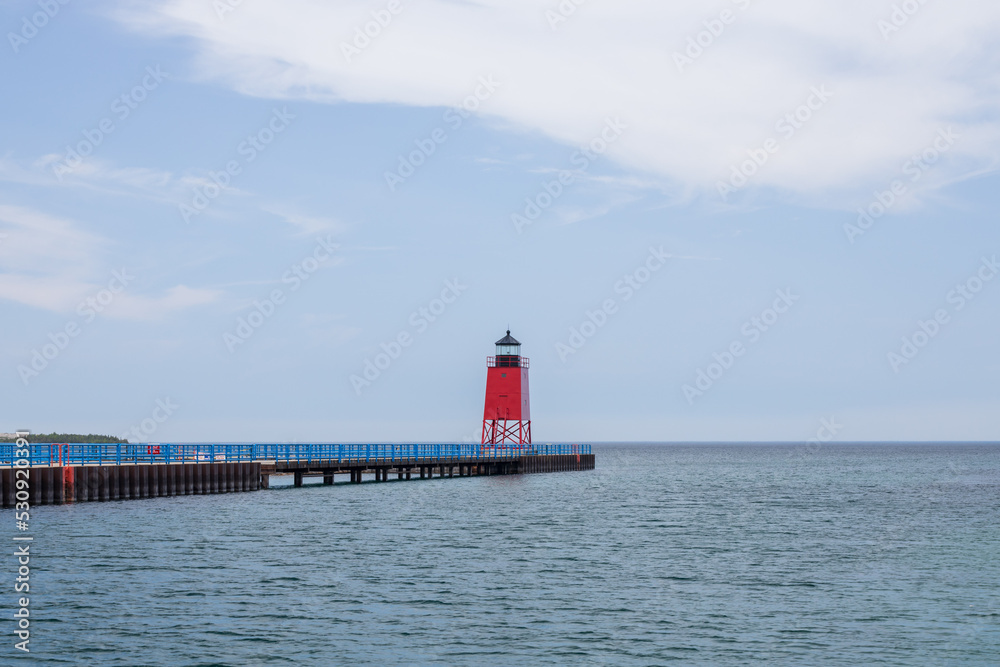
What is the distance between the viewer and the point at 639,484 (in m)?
82.6

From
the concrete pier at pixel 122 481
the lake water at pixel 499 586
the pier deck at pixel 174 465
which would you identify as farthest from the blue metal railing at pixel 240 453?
the lake water at pixel 499 586

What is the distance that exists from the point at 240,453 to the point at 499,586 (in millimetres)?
34565

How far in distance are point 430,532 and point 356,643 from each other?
19094 millimetres

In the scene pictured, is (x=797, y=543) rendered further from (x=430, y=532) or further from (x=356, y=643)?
(x=356, y=643)

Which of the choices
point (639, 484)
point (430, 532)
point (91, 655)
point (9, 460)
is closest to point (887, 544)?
point (430, 532)

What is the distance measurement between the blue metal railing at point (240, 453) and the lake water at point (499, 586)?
9.14ft

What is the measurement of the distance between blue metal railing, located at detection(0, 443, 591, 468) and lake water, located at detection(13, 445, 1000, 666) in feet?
9.14

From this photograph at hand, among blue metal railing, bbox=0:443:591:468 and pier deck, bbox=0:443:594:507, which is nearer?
pier deck, bbox=0:443:594:507

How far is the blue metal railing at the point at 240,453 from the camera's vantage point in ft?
148

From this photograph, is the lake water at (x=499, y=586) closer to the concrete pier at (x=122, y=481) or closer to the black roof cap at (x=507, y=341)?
the concrete pier at (x=122, y=481)

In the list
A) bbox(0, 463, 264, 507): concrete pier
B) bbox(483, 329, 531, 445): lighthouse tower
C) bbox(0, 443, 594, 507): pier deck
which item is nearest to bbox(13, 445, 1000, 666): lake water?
bbox(0, 463, 264, 507): concrete pier

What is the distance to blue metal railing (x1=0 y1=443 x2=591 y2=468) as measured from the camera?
4519 cm

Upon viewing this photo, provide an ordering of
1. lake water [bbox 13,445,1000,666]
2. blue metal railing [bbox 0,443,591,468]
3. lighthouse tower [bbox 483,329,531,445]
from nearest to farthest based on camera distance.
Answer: lake water [bbox 13,445,1000,666]
blue metal railing [bbox 0,443,591,468]
lighthouse tower [bbox 483,329,531,445]

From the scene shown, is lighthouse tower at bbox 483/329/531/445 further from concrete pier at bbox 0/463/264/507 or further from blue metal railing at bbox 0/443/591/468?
concrete pier at bbox 0/463/264/507
